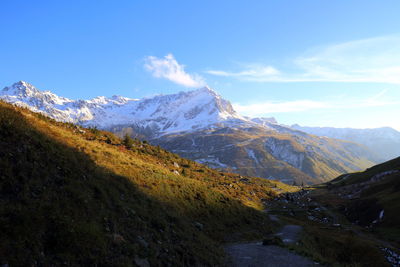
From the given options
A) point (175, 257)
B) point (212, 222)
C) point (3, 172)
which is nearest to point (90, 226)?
point (3, 172)

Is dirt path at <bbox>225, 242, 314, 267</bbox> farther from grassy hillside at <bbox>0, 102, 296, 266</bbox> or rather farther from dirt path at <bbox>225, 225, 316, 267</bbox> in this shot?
grassy hillside at <bbox>0, 102, 296, 266</bbox>

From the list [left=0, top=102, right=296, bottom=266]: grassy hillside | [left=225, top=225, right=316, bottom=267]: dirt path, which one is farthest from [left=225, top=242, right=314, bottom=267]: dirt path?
[left=0, top=102, right=296, bottom=266]: grassy hillside

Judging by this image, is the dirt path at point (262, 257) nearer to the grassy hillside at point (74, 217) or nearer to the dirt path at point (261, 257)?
the dirt path at point (261, 257)

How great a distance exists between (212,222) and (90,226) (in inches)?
730

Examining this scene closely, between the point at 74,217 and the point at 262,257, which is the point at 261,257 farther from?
the point at 74,217

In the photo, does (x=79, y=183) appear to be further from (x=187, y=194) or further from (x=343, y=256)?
(x=343, y=256)

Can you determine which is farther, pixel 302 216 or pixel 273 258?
pixel 302 216

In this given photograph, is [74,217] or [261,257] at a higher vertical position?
[74,217]

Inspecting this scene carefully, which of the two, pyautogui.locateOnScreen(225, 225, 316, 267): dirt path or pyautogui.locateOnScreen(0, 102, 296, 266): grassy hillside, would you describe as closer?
pyautogui.locateOnScreen(0, 102, 296, 266): grassy hillside

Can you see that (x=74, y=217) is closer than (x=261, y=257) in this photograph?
Yes

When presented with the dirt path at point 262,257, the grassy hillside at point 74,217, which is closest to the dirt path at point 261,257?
the dirt path at point 262,257

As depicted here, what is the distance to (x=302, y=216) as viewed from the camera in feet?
203

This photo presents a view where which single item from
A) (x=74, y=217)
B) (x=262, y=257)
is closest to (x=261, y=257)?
(x=262, y=257)

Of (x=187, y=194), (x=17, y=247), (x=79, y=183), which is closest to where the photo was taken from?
(x=17, y=247)
